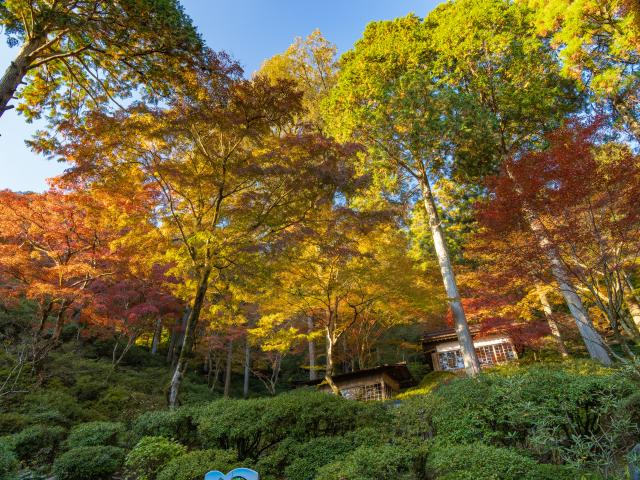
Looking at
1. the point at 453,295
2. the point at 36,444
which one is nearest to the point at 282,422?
the point at 36,444

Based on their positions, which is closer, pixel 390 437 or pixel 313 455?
pixel 313 455

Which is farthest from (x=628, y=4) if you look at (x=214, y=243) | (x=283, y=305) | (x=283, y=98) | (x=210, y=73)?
(x=283, y=305)

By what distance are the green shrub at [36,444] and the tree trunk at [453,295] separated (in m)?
10.3

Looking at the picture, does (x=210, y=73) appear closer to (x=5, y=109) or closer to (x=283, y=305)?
(x=5, y=109)

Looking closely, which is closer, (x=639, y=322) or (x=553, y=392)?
(x=553, y=392)

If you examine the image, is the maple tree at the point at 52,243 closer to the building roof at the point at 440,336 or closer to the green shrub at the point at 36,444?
the green shrub at the point at 36,444

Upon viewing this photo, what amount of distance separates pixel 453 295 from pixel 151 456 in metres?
9.13

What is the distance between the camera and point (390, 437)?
5180 mm

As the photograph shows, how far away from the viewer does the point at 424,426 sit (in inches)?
206

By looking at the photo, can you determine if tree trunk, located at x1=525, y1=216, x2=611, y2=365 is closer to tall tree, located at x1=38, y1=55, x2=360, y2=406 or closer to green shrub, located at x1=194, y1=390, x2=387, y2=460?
tall tree, located at x1=38, y1=55, x2=360, y2=406

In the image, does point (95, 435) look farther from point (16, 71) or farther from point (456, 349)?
point (456, 349)

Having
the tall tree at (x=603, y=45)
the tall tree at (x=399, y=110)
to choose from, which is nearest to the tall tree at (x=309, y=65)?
the tall tree at (x=399, y=110)

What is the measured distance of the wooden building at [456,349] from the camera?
19.1m

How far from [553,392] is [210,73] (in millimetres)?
8181
